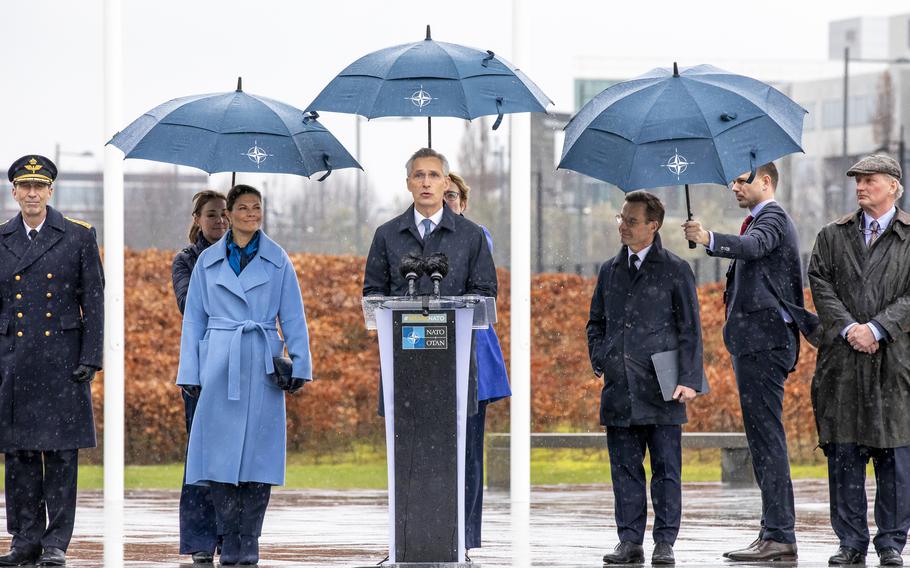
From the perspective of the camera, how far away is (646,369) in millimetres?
8945

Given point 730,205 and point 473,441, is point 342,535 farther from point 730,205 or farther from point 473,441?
point 730,205

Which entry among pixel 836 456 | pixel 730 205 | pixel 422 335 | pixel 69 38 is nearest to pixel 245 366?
pixel 422 335

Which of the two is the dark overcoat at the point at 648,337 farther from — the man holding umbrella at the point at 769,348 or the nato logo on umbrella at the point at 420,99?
the nato logo on umbrella at the point at 420,99

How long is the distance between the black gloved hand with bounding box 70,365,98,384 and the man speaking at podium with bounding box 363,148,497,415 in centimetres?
190

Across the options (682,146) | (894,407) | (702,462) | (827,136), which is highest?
(827,136)

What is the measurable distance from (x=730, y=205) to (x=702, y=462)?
10.6 feet

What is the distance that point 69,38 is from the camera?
1689 cm

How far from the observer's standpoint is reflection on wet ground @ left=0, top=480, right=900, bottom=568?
9344 millimetres

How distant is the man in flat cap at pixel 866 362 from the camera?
8859 mm

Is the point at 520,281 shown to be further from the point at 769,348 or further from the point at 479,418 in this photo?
the point at 769,348

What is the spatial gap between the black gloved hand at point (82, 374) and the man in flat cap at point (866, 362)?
4.28 metres

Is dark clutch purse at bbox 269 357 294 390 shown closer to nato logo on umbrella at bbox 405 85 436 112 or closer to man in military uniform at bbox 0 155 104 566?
man in military uniform at bbox 0 155 104 566

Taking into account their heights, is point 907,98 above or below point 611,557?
above

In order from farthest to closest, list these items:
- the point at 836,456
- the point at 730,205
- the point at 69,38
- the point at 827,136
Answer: the point at 827,136 → the point at 730,205 → the point at 69,38 → the point at 836,456
